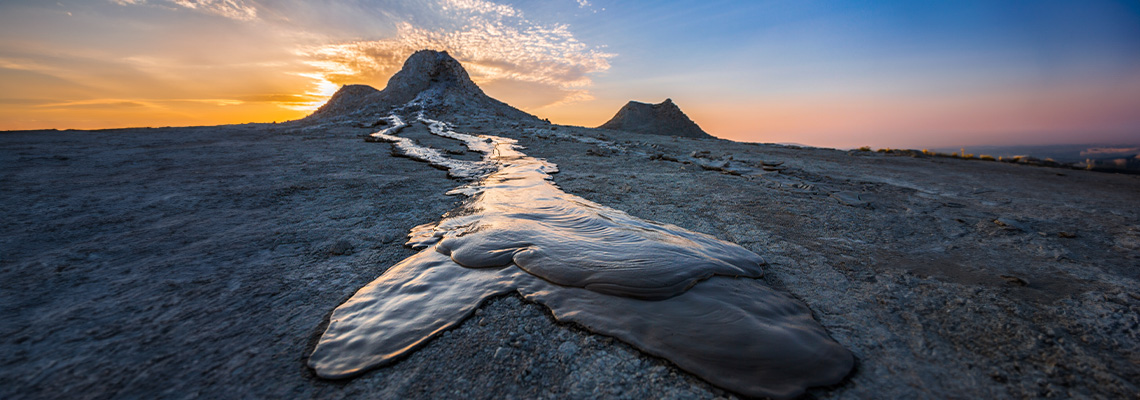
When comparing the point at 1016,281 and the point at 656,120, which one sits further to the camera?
the point at 656,120

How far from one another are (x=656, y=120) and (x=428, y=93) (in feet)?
61.2

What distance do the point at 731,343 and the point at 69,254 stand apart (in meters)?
3.51


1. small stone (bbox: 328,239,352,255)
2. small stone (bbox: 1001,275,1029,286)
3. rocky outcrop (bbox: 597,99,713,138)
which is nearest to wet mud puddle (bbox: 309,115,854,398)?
small stone (bbox: 328,239,352,255)

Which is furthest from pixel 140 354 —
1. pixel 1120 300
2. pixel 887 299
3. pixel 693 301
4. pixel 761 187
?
pixel 761 187

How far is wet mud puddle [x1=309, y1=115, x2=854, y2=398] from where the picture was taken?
49.8 inches

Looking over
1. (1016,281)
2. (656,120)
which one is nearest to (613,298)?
(1016,281)

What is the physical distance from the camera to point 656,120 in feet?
105

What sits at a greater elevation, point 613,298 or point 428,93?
point 428,93

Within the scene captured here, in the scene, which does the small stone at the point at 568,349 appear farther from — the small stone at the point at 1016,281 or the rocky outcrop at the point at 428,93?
the rocky outcrop at the point at 428,93

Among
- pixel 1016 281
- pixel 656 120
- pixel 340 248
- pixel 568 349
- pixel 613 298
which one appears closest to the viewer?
pixel 568 349

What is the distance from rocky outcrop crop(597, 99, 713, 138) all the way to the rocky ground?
2755cm

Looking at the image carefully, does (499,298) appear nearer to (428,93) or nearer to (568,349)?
(568,349)

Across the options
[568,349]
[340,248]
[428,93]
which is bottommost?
[568,349]

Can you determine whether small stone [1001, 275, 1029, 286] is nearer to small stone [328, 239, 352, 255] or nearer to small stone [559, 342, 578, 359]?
small stone [559, 342, 578, 359]
